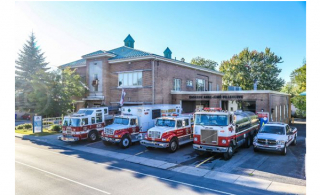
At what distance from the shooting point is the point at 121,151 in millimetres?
16312

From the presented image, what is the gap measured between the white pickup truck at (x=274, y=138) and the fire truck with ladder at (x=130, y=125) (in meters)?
8.79

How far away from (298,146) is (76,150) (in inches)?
674

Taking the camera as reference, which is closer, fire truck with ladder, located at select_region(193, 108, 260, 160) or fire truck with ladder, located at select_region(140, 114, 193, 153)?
fire truck with ladder, located at select_region(193, 108, 260, 160)

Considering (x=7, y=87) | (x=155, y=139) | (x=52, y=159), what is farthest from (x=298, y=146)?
(x=7, y=87)

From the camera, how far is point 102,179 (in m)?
10.2

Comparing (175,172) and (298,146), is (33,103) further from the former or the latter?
(298,146)

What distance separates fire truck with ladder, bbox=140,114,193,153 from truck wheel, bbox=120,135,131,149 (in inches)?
72.4

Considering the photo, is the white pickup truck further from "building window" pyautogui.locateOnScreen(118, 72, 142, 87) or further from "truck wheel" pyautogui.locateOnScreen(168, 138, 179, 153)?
"building window" pyautogui.locateOnScreen(118, 72, 142, 87)

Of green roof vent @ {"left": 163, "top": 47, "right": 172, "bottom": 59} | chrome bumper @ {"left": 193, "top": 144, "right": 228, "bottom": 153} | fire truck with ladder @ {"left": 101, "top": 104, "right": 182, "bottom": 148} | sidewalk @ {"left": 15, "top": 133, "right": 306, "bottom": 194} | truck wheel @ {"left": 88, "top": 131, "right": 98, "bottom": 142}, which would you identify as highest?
green roof vent @ {"left": 163, "top": 47, "right": 172, "bottom": 59}

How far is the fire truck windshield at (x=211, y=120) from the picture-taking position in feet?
44.6

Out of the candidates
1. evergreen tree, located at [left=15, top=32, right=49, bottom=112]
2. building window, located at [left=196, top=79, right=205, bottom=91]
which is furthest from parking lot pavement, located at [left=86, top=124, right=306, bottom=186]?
evergreen tree, located at [left=15, top=32, right=49, bottom=112]

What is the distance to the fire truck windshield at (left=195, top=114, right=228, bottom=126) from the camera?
44.6 feet

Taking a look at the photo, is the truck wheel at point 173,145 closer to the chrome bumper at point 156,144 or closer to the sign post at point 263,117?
the chrome bumper at point 156,144

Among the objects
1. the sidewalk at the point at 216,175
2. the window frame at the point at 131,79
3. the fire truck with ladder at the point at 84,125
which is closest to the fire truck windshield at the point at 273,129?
the sidewalk at the point at 216,175
